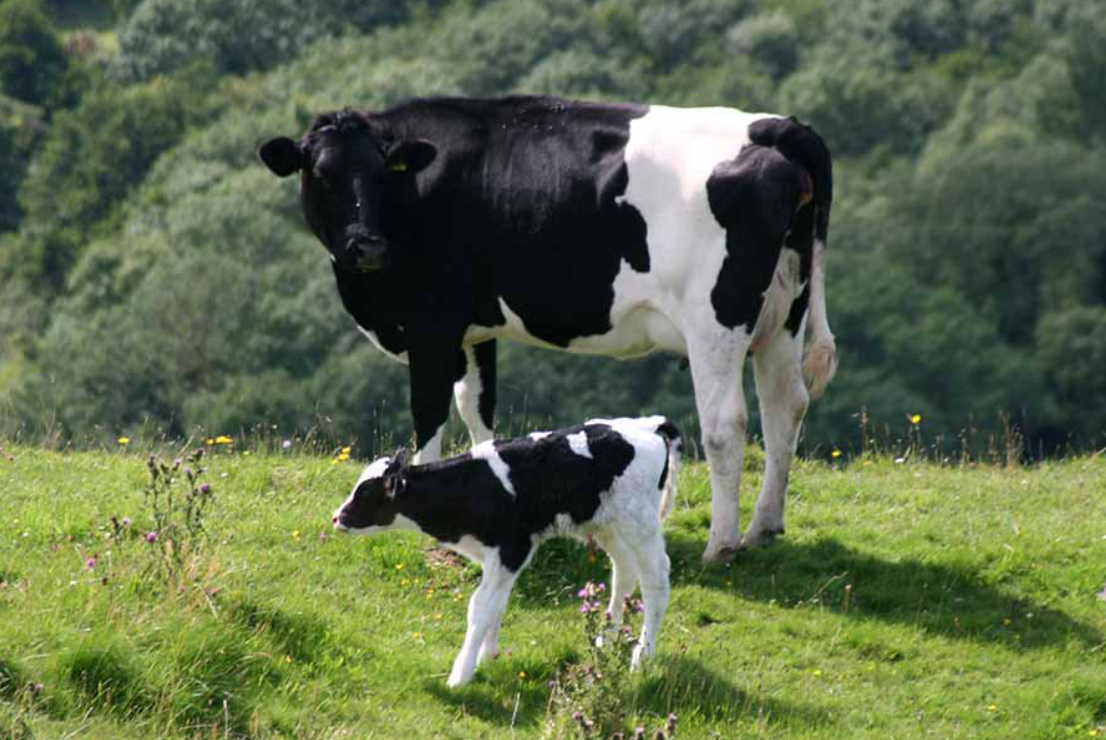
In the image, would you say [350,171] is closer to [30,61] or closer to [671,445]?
[671,445]

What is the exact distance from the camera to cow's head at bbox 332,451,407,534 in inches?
482

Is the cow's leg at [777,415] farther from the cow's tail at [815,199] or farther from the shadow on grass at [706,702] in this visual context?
the shadow on grass at [706,702]

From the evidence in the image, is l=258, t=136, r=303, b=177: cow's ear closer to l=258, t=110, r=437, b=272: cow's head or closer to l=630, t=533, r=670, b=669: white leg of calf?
l=258, t=110, r=437, b=272: cow's head

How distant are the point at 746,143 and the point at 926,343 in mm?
66598

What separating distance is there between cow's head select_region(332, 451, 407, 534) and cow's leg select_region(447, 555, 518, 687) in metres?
0.62

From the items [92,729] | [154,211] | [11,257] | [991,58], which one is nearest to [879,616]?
[92,729]

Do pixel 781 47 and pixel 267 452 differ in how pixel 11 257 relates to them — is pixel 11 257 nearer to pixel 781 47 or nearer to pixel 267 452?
pixel 781 47

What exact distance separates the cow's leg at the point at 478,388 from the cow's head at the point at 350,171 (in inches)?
45.6

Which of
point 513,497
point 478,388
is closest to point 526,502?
point 513,497

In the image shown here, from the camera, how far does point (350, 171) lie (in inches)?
578

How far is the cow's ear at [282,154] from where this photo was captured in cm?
1495

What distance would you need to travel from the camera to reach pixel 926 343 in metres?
79.4

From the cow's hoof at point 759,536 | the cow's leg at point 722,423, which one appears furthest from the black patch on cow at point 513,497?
the cow's hoof at point 759,536

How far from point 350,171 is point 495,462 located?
126 inches
